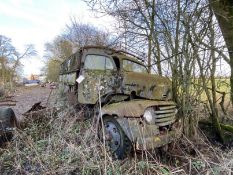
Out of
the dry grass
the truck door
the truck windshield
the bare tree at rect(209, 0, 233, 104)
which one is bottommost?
the dry grass

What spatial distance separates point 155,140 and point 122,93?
5.13ft

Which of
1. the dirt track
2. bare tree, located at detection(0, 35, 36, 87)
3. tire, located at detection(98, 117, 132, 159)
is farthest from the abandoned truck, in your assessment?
bare tree, located at detection(0, 35, 36, 87)

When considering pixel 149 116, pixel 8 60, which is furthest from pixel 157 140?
pixel 8 60

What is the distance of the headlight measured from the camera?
5.03 m

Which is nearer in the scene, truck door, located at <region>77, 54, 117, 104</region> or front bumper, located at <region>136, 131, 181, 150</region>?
front bumper, located at <region>136, 131, 181, 150</region>

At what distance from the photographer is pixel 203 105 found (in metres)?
7.02

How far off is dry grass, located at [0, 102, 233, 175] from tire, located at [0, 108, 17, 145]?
0.69ft

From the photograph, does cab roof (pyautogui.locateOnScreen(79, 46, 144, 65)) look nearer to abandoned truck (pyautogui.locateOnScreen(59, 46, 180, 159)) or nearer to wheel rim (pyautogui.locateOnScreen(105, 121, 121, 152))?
abandoned truck (pyautogui.locateOnScreen(59, 46, 180, 159))

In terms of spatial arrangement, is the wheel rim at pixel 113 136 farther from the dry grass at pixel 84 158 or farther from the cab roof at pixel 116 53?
the cab roof at pixel 116 53

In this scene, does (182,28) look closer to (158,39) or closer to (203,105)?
(158,39)

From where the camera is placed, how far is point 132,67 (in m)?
7.35

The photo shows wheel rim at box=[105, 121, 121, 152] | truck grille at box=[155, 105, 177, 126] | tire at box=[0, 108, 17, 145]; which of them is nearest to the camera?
wheel rim at box=[105, 121, 121, 152]

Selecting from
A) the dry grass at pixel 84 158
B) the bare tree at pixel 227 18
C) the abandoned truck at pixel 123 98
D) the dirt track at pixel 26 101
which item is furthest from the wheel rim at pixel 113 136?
the dirt track at pixel 26 101

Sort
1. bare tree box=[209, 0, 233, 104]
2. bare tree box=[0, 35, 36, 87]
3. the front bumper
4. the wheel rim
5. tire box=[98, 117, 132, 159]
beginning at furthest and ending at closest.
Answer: bare tree box=[0, 35, 36, 87]
bare tree box=[209, 0, 233, 104]
the wheel rim
tire box=[98, 117, 132, 159]
the front bumper
